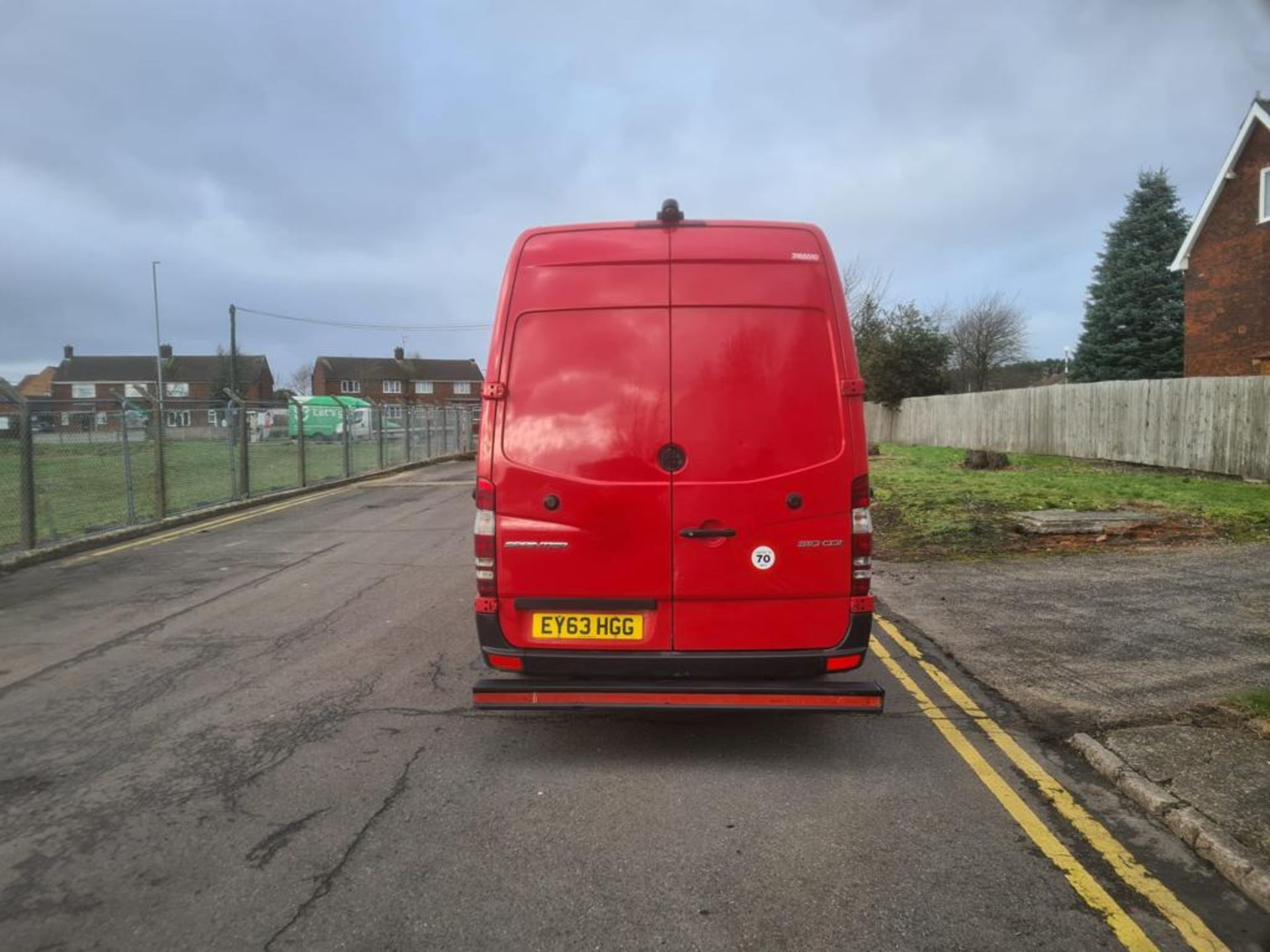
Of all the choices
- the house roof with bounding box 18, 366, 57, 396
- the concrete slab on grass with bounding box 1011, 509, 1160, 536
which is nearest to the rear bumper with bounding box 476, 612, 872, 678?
the concrete slab on grass with bounding box 1011, 509, 1160, 536

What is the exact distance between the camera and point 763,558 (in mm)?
3875

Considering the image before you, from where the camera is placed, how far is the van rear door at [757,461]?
3859mm

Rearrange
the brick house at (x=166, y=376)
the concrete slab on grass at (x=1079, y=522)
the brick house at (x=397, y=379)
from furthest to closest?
the brick house at (x=397, y=379), the brick house at (x=166, y=376), the concrete slab on grass at (x=1079, y=522)

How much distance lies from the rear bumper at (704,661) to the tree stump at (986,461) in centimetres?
1633

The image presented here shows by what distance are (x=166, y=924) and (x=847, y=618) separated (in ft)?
9.54

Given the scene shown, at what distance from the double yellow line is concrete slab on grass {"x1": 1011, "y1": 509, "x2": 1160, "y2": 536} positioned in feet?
19.5

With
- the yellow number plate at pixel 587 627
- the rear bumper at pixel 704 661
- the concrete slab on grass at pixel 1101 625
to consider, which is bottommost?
the concrete slab on grass at pixel 1101 625

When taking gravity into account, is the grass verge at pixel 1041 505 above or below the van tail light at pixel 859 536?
below

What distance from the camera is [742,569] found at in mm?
3885

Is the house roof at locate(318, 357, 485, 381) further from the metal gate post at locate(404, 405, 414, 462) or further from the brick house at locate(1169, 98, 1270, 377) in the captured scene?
the brick house at locate(1169, 98, 1270, 377)

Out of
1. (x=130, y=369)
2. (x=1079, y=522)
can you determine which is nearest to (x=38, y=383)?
(x=130, y=369)

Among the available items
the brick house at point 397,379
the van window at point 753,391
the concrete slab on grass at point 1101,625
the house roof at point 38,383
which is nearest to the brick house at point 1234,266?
the concrete slab on grass at point 1101,625

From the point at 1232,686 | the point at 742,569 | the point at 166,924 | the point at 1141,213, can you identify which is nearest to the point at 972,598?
the point at 1232,686

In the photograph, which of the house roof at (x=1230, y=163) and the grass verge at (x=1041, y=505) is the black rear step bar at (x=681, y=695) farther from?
the house roof at (x=1230, y=163)
